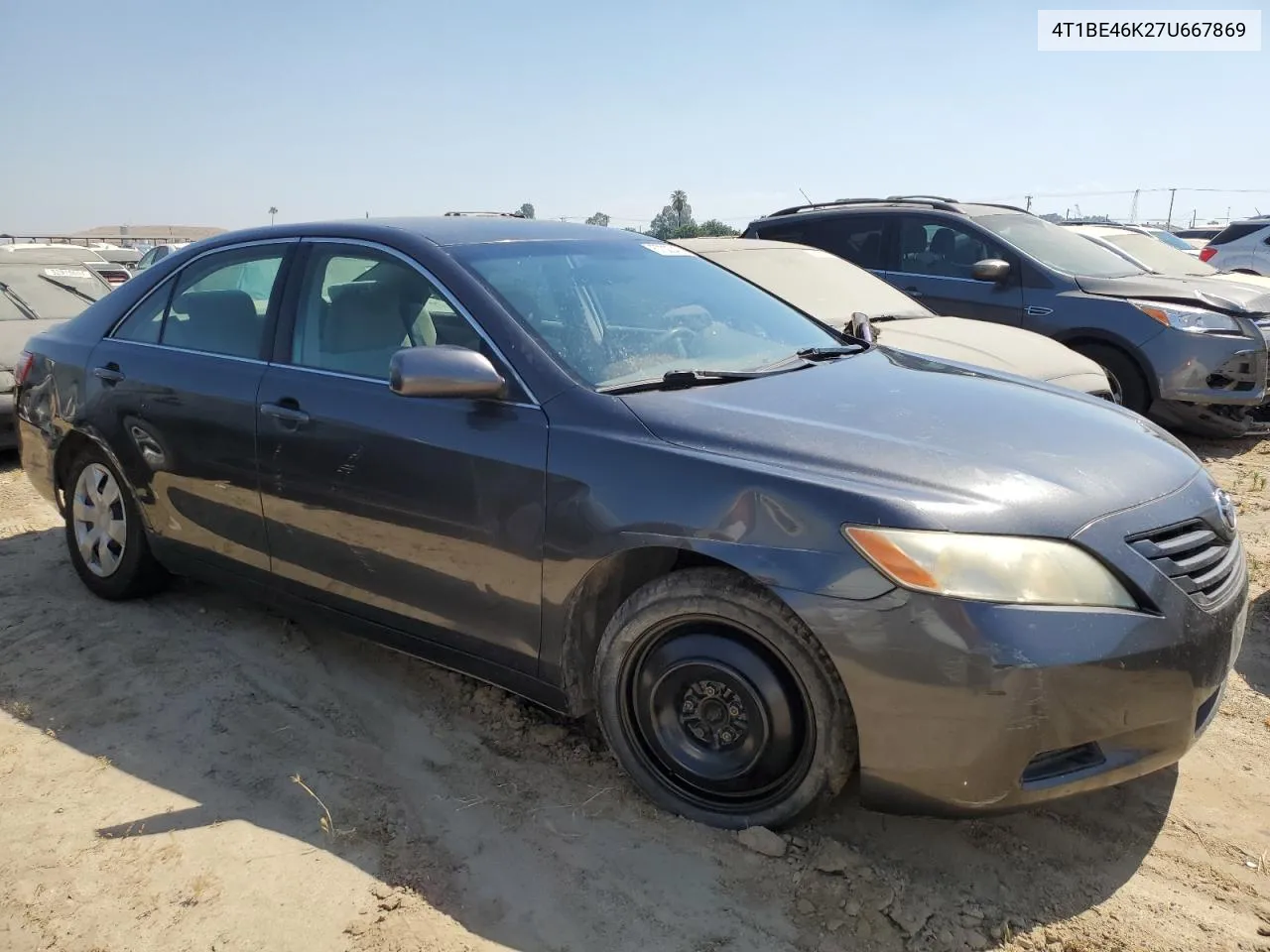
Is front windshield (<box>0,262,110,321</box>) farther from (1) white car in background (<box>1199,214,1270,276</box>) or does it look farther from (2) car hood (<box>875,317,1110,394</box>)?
(1) white car in background (<box>1199,214,1270,276</box>)

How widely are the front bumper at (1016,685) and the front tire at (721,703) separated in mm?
101

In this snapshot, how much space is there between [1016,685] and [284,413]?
2.49m

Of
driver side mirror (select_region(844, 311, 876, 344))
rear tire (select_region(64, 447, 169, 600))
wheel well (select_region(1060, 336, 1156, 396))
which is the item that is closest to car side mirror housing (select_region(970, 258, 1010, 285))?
wheel well (select_region(1060, 336, 1156, 396))

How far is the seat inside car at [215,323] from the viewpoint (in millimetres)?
3723

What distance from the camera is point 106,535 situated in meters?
4.36

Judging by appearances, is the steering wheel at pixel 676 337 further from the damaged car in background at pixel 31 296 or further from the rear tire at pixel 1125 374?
the damaged car in background at pixel 31 296

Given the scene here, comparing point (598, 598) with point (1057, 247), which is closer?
point (598, 598)

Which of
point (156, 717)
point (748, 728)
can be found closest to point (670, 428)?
point (748, 728)

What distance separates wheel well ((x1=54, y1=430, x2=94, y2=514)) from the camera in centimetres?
436

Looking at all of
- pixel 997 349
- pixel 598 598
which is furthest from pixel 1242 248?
pixel 598 598

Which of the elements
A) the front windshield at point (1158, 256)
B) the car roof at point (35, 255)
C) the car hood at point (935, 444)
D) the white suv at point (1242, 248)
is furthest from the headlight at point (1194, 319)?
the white suv at point (1242, 248)

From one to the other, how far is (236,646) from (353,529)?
112 cm

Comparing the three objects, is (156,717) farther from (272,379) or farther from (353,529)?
(272,379)

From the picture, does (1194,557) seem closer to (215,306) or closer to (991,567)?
(991,567)
